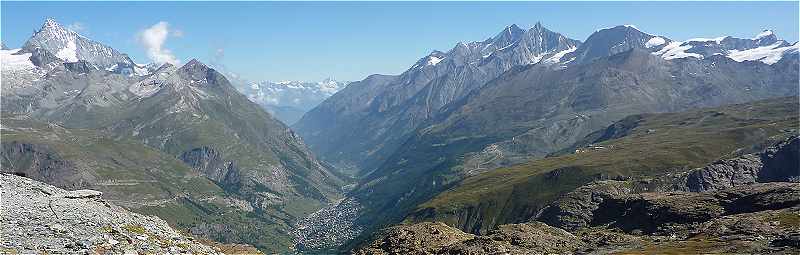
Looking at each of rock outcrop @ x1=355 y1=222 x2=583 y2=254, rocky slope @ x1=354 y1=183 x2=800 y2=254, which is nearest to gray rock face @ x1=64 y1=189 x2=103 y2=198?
rock outcrop @ x1=355 y1=222 x2=583 y2=254

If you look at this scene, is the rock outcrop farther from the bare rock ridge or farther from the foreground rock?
the foreground rock

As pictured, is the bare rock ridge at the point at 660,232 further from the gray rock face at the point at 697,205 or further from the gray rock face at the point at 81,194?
the gray rock face at the point at 81,194

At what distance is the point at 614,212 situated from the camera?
5709 inches

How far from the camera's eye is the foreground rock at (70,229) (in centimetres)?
4203

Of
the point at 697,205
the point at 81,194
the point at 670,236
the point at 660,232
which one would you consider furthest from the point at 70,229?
the point at 697,205

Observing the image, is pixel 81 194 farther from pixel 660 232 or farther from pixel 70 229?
pixel 660 232

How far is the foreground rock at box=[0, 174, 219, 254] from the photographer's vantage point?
138 feet

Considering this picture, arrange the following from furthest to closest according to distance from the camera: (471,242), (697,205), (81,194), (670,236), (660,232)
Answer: (697,205) < (660,232) < (670,236) < (471,242) < (81,194)

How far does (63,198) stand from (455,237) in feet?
Answer: 197

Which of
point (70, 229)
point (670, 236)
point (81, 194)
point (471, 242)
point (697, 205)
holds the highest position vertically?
point (81, 194)

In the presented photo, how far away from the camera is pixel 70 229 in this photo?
4744 centimetres

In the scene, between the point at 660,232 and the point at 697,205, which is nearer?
the point at 660,232

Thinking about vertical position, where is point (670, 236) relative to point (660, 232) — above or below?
above

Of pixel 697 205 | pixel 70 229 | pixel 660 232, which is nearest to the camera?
pixel 70 229
